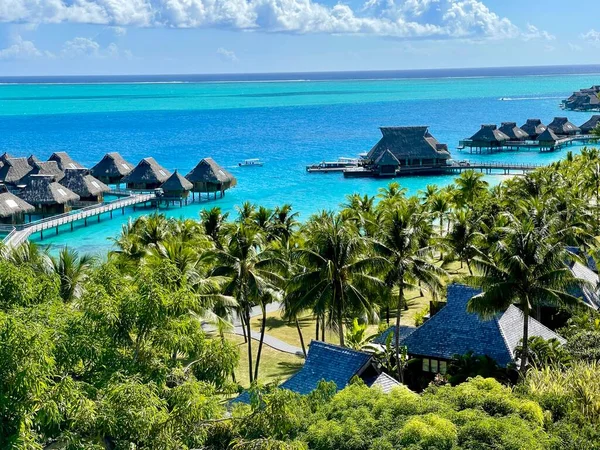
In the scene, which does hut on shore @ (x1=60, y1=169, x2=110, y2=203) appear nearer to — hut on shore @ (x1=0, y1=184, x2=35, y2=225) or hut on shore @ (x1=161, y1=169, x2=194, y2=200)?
hut on shore @ (x1=161, y1=169, x2=194, y2=200)

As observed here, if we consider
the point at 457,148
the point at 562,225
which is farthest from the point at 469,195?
the point at 457,148

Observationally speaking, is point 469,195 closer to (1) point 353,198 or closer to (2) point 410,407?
(1) point 353,198

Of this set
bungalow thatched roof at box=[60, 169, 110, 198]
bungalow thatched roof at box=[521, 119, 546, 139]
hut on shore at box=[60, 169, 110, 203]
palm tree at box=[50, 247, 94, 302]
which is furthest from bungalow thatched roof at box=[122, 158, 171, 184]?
bungalow thatched roof at box=[521, 119, 546, 139]

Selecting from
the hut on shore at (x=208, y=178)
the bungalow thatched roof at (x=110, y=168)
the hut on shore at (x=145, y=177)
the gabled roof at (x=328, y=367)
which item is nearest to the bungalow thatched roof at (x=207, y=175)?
the hut on shore at (x=208, y=178)

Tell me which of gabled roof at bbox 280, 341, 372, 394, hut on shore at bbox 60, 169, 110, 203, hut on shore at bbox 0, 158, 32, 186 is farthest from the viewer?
hut on shore at bbox 0, 158, 32, 186

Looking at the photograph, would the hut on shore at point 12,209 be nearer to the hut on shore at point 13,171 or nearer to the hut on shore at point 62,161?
the hut on shore at point 13,171

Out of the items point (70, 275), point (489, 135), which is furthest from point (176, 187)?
point (489, 135)
